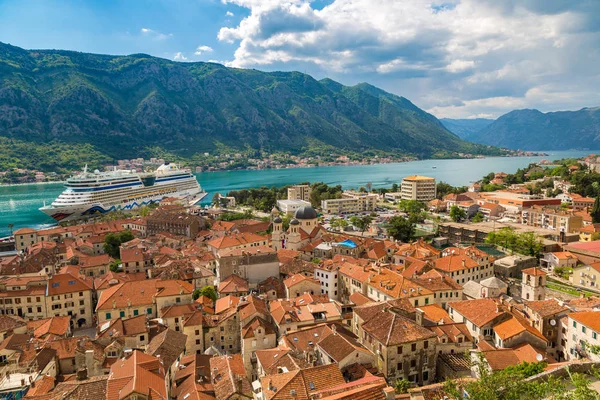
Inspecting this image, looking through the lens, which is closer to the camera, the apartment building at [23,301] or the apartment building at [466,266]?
the apartment building at [23,301]

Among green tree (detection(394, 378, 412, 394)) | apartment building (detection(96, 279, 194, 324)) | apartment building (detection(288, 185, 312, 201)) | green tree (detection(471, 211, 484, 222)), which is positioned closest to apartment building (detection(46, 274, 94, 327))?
apartment building (detection(96, 279, 194, 324))

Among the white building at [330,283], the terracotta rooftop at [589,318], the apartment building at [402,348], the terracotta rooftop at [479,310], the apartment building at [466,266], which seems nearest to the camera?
the apartment building at [402,348]

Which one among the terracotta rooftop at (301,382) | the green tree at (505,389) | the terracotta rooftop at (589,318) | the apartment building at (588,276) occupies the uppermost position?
the green tree at (505,389)

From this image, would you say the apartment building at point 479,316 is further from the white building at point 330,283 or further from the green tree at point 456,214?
the green tree at point 456,214

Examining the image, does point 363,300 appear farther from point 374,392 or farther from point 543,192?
point 543,192

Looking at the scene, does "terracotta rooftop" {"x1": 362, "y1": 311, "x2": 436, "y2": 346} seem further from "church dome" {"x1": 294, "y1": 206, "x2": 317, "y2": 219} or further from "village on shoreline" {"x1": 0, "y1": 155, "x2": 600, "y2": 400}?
"church dome" {"x1": 294, "y1": 206, "x2": 317, "y2": 219}

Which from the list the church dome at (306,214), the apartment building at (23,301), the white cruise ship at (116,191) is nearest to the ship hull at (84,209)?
the white cruise ship at (116,191)
